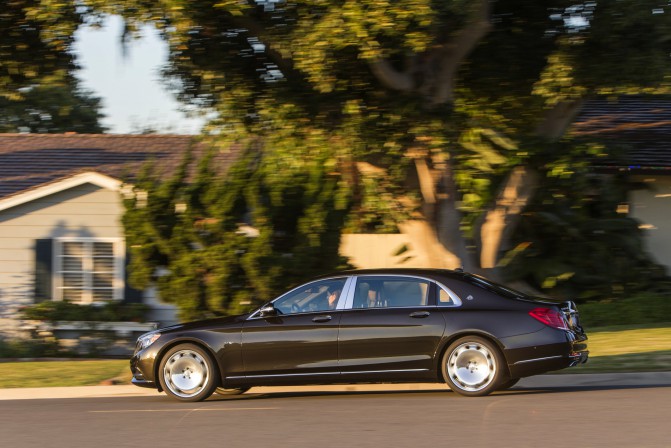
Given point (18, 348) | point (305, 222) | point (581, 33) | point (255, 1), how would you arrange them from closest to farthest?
point (255, 1)
point (581, 33)
point (305, 222)
point (18, 348)

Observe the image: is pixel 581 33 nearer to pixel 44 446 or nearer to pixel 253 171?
pixel 253 171

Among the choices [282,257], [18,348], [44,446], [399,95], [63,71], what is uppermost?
[63,71]

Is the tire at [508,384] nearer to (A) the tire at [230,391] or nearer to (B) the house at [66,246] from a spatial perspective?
(A) the tire at [230,391]

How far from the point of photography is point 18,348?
19547mm

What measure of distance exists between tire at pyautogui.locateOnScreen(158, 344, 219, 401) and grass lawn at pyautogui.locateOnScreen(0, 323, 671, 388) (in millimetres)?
2739

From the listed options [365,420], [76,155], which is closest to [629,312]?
[365,420]

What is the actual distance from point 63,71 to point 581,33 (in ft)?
24.5

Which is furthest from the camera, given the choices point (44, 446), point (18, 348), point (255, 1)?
point (18, 348)

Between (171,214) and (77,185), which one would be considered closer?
(171,214)

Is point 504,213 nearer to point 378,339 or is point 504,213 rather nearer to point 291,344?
point 378,339

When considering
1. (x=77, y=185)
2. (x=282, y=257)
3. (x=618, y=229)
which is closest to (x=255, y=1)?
(x=282, y=257)

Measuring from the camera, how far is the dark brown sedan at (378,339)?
10.7 metres

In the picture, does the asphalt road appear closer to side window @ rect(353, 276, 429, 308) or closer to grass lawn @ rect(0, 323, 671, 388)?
side window @ rect(353, 276, 429, 308)

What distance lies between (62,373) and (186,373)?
15.9 ft
